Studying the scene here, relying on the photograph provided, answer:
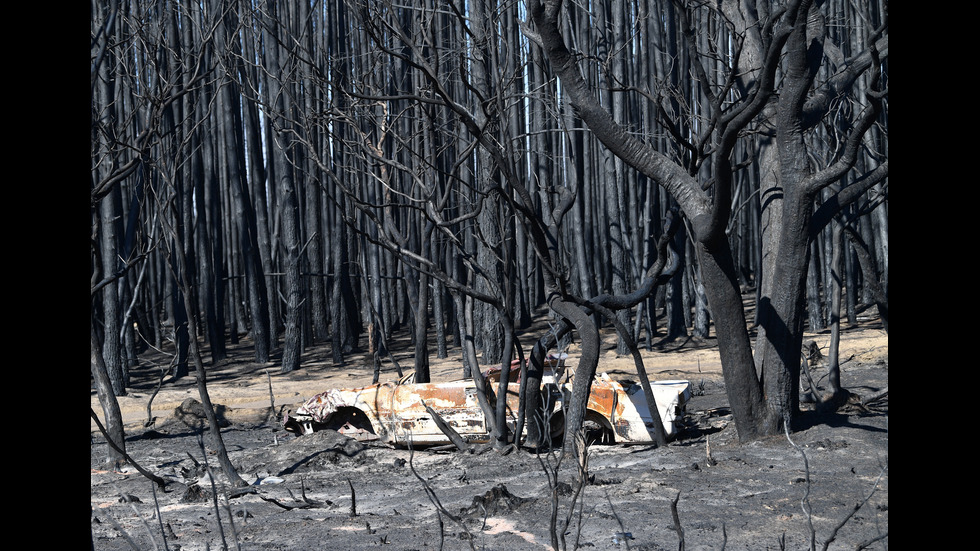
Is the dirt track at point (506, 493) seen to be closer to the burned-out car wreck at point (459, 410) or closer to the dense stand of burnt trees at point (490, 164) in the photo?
the burned-out car wreck at point (459, 410)

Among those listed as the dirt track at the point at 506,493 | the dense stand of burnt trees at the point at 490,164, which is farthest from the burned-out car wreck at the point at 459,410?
the dense stand of burnt trees at the point at 490,164

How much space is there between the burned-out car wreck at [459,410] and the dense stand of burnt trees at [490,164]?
0.72 metres

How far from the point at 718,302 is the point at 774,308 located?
68cm

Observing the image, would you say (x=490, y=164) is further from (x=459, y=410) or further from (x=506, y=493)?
(x=506, y=493)

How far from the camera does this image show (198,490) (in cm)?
705

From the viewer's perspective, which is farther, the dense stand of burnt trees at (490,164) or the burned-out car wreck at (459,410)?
the burned-out car wreck at (459,410)

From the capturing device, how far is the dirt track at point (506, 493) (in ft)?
17.1

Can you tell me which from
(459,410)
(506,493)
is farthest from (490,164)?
(506,493)

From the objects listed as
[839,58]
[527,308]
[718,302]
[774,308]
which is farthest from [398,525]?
[527,308]

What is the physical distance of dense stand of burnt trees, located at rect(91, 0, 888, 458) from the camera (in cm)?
746

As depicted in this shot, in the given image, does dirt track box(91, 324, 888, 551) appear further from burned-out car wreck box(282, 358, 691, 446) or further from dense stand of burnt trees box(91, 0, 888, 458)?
dense stand of burnt trees box(91, 0, 888, 458)

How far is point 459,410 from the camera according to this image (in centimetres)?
872

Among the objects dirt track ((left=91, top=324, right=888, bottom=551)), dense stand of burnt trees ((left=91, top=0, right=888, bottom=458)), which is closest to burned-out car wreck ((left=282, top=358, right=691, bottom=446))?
dirt track ((left=91, top=324, right=888, bottom=551))
